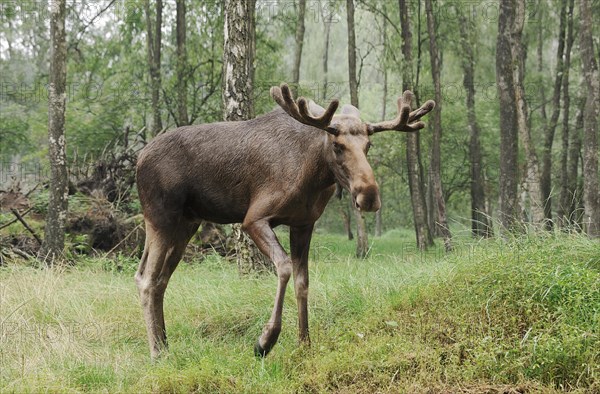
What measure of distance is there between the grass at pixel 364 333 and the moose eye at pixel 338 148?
1617mm

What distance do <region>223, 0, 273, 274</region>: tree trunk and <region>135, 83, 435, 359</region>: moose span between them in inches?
103

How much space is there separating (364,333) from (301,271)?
2.66 feet

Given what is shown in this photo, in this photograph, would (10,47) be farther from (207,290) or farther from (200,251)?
(207,290)

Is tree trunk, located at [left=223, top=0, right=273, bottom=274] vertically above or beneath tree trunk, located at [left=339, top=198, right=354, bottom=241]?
above

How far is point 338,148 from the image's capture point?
4723mm

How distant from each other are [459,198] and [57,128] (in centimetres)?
2200

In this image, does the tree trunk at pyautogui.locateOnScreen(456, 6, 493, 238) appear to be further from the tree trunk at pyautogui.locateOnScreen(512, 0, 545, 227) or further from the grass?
the grass

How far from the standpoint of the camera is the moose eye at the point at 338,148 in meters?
4.70

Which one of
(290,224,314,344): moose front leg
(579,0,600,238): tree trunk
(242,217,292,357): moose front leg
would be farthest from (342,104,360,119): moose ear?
(579,0,600,238): tree trunk

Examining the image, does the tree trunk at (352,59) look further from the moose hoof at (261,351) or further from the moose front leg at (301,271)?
the moose hoof at (261,351)

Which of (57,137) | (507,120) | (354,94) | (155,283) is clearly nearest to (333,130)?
(155,283)

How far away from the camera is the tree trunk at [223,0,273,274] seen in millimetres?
8234

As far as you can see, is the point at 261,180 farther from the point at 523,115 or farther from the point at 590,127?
the point at 590,127

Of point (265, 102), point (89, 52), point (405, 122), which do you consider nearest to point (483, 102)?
point (265, 102)
